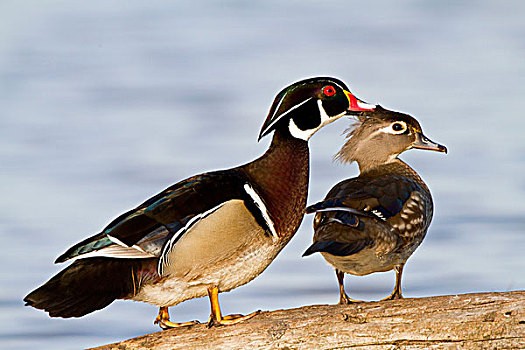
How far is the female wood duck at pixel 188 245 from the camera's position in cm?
314

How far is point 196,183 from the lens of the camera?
3320 millimetres

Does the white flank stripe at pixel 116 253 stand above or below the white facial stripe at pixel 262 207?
below

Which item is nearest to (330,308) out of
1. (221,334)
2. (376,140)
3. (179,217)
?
(221,334)

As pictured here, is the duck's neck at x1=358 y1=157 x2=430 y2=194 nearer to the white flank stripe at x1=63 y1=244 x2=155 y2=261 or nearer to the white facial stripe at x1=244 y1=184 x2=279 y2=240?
the white facial stripe at x1=244 y1=184 x2=279 y2=240

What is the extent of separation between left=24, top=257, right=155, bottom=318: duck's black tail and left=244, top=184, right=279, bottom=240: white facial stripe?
0.44 m

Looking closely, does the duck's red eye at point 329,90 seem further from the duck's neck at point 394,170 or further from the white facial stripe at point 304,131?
the duck's neck at point 394,170

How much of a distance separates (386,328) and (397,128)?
164 cm

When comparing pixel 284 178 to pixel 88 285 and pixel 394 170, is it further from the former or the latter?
pixel 394 170

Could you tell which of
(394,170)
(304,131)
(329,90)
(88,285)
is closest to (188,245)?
(88,285)

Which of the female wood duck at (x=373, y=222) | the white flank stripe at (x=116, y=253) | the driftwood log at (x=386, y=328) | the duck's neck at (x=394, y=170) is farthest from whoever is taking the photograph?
the duck's neck at (x=394, y=170)

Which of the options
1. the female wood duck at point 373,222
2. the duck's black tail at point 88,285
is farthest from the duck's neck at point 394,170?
the duck's black tail at point 88,285

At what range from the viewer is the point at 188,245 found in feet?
10.4

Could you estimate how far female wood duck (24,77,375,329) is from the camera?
314cm

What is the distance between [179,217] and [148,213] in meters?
0.12
